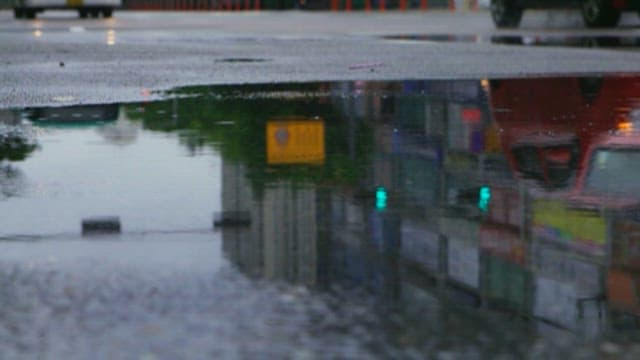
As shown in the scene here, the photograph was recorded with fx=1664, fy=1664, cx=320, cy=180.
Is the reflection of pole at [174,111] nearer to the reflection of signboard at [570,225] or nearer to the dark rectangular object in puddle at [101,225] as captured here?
the dark rectangular object in puddle at [101,225]

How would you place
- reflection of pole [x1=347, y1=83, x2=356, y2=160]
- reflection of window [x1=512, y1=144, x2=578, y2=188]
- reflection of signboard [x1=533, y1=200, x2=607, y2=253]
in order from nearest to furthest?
1. reflection of signboard [x1=533, y1=200, x2=607, y2=253]
2. reflection of window [x1=512, y1=144, x2=578, y2=188]
3. reflection of pole [x1=347, y1=83, x2=356, y2=160]

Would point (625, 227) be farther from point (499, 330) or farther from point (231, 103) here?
point (231, 103)

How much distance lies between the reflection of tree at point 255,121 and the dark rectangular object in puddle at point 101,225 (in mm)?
1193

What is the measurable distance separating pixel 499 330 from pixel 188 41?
68.0 feet

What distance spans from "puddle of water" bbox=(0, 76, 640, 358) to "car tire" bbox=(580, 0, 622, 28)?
19406 millimetres

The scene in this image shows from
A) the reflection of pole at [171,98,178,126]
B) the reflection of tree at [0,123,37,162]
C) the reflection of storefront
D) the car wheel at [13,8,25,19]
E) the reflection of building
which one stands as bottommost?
the car wheel at [13,8,25,19]

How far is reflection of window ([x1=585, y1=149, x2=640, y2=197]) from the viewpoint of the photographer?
7.11 m

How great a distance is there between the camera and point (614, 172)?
7633mm

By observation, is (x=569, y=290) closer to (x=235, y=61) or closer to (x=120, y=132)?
(x=120, y=132)

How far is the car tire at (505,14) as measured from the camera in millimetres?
32562

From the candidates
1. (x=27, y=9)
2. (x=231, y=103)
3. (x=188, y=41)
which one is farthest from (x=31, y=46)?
(x=27, y=9)

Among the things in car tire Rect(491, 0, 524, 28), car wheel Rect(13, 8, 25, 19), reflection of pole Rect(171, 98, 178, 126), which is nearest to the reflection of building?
reflection of pole Rect(171, 98, 178, 126)

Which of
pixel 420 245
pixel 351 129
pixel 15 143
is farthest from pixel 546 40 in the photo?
pixel 420 245

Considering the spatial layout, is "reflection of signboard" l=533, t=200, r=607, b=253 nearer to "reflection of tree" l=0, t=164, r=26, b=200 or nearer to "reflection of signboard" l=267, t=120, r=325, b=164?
"reflection of signboard" l=267, t=120, r=325, b=164
